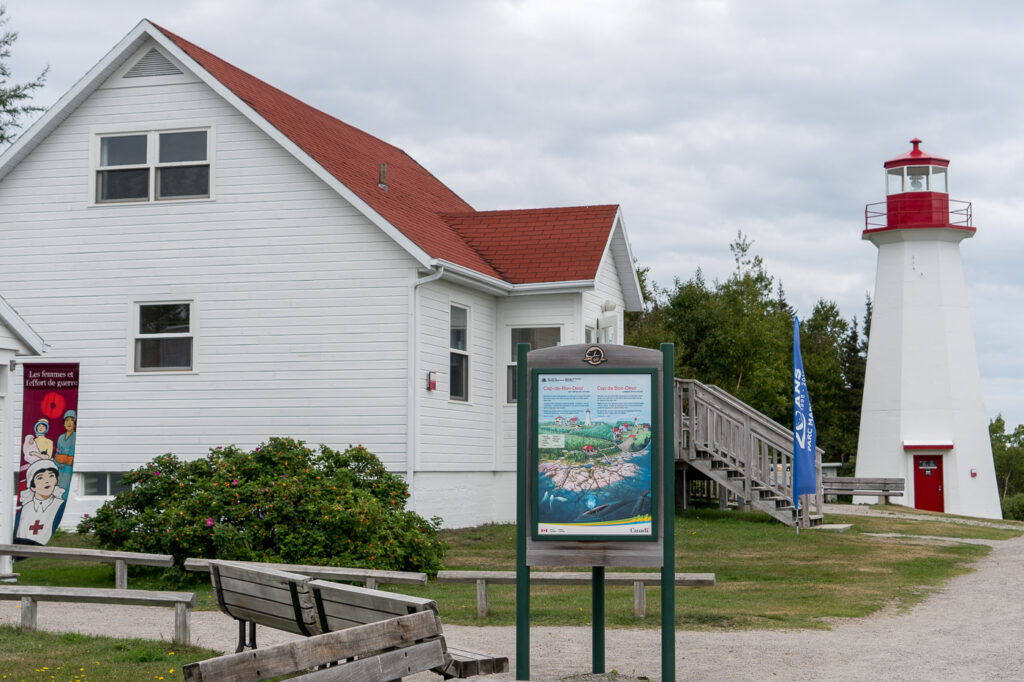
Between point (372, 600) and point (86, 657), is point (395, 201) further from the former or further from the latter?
point (372, 600)

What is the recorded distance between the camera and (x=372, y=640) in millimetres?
6301

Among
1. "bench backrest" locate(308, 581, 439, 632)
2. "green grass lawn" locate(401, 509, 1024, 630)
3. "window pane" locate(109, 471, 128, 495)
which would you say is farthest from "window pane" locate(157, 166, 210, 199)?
"bench backrest" locate(308, 581, 439, 632)

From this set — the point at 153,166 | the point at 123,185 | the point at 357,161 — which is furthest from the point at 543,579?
the point at 357,161

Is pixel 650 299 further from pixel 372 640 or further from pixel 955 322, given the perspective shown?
pixel 372 640

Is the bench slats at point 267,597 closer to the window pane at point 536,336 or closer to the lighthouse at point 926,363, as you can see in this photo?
the window pane at point 536,336

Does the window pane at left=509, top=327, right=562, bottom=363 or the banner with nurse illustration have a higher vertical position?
the window pane at left=509, top=327, right=562, bottom=363

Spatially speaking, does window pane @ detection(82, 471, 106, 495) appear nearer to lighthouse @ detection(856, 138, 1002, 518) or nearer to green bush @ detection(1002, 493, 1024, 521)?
lighthouse @ detection(856, 138, 1002, 518)

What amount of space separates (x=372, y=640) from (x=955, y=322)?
3303 cm

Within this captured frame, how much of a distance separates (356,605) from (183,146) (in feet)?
48.4

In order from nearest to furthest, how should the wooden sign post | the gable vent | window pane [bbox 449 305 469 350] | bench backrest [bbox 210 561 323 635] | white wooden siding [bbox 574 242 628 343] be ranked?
bench backrest [bbox 210 561 323 635], the wooden sign post, the gable vent, window pane [bbox 449 305 469 350], white wooden siding [bbox 574 242 628 343]

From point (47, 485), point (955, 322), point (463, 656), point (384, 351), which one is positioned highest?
point (955, 322)

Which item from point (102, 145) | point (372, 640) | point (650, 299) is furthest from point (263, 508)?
point (650, 299)

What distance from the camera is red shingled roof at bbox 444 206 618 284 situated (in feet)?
70.0

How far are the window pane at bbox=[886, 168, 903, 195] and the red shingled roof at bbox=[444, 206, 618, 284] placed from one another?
57.8 feet
